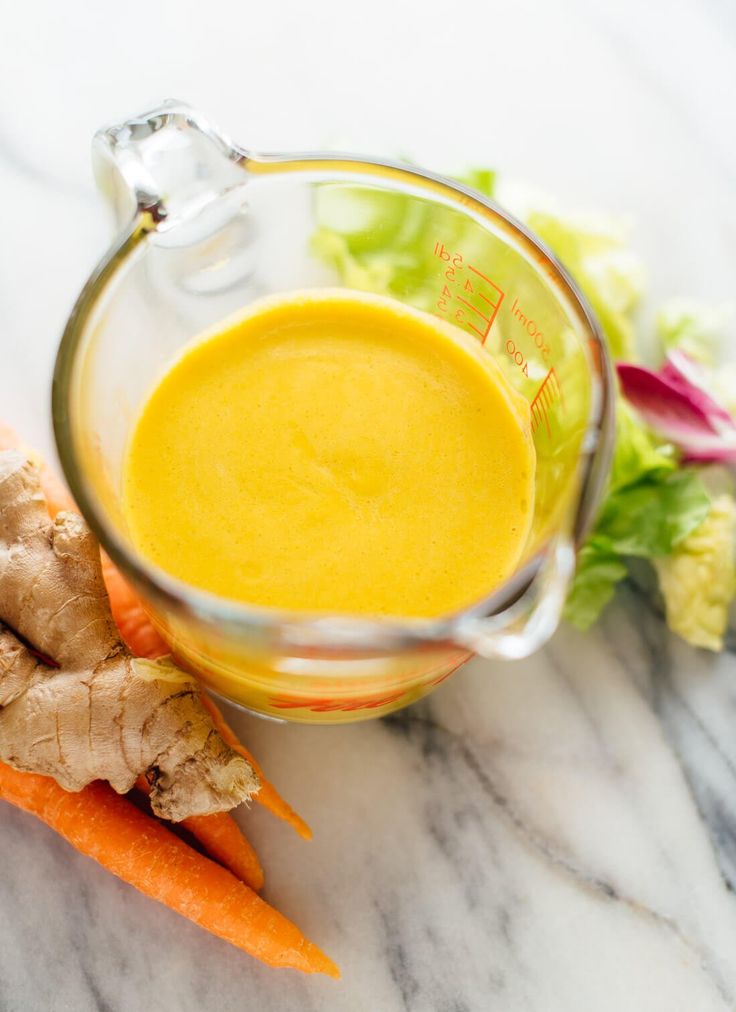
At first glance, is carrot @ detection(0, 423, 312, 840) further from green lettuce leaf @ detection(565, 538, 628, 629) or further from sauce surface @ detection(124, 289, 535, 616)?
green lettuce leaf @ detection(565, 538, 628, 629)

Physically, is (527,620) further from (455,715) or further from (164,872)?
(164,872)

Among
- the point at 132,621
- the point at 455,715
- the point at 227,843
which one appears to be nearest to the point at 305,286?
the point at 132,621

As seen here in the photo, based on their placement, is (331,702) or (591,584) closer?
(331,702)

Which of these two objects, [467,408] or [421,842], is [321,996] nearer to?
[421,842]

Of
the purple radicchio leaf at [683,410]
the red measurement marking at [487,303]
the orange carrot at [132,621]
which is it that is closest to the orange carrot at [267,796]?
the orange carrot at [132,621]

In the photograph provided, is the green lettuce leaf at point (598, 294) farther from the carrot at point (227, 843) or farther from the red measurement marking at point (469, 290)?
the carrot at point (227, 843)
